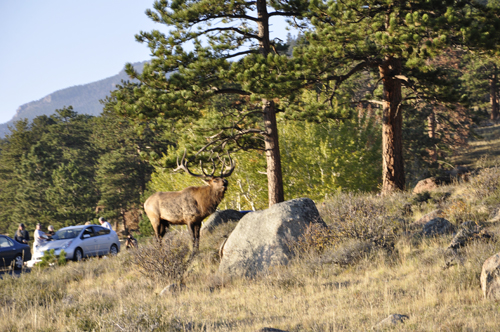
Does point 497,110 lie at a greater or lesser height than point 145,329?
greater

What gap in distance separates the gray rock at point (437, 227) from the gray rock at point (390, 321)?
466cm

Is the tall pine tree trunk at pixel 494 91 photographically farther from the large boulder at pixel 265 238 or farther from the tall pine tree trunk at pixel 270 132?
the large boulder at pixel 265 238

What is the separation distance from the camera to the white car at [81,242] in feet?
53.8

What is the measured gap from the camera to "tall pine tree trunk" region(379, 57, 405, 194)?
14.7 meters

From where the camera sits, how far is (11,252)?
1608cm

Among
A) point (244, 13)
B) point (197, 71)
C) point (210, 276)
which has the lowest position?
point (210, 276)

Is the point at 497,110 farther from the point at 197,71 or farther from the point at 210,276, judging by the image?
the point at 210,276

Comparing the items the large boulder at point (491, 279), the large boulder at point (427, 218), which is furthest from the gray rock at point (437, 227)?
the large boulder at point (491, 279)

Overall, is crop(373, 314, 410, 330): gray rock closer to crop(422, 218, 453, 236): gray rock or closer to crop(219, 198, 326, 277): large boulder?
crop(219, 198, 326, 277): large boulder

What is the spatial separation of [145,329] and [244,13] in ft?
38.8

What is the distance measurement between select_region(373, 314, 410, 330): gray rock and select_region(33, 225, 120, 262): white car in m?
13.7

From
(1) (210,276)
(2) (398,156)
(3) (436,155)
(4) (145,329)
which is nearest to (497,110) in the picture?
(3) (436,155)

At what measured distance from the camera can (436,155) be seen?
1316 inches

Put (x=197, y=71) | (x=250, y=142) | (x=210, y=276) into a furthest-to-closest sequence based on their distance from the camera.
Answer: (x=250, y=142)
(x=197, y=71)
(x=210, y=276)
